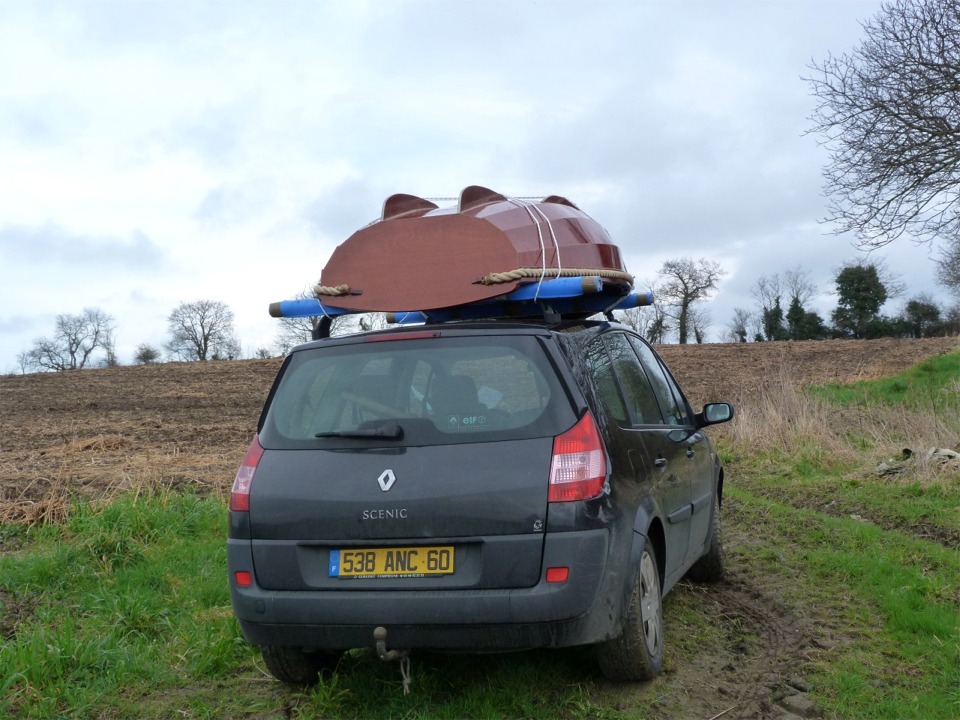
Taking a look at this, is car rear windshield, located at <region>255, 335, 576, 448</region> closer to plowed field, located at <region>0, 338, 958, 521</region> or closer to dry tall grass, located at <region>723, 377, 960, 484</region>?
plowed field, located at <region>0, 338, 958, 521</region>

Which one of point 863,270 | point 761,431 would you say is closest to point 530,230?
point 761,431

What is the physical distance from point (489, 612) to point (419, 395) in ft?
3.20

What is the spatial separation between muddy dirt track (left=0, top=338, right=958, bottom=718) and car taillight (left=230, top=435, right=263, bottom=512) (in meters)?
1.81

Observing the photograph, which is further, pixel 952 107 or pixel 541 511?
pixel 952 107

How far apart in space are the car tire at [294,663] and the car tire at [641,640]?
4.36 ft

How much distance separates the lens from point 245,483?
4.09 m

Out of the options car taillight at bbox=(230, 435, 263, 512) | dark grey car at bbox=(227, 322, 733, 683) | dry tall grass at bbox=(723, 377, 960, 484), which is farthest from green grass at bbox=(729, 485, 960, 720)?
car taillight at bbox=(230, 435, 263, 512)

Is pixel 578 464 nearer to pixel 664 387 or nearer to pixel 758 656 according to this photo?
pixel 758 656

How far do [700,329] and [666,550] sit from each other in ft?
183

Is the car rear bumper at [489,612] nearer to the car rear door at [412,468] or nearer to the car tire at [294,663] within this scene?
the car rear door at [412,468]

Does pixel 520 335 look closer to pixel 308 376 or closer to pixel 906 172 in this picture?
pixel 308 376

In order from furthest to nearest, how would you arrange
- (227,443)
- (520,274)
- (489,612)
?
(227,443), (520,274), (489,612)

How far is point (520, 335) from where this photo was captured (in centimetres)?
414

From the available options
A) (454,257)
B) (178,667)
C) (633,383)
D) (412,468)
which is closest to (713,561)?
(633,383)
